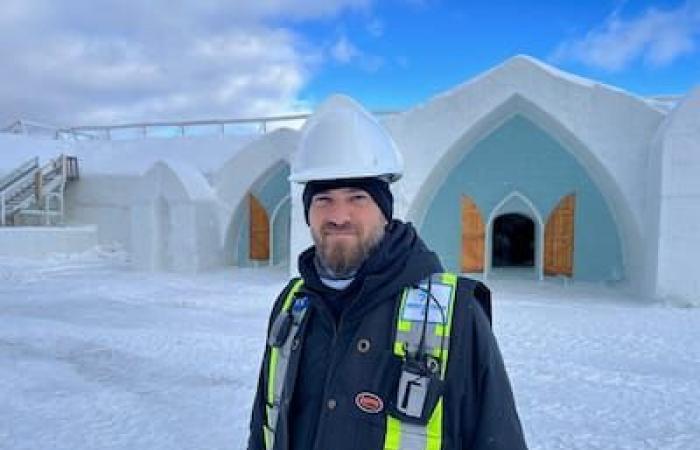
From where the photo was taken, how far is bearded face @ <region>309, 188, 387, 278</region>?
4.83 feet

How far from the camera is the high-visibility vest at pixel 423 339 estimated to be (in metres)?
1.28

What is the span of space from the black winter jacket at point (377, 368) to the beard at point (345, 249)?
0.04 m

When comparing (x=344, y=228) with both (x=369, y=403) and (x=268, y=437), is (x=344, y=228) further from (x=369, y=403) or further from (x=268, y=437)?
(x=268, y=437)

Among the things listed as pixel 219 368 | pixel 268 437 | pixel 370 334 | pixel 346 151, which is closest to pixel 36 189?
pixel 219 368

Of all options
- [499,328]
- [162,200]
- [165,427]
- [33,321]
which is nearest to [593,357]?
[499,328]

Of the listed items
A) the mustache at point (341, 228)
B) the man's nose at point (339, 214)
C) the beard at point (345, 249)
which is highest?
the man's nose at point (339, 214)

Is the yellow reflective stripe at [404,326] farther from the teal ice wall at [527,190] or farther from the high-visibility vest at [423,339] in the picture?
the teal ice wall at [527,190]

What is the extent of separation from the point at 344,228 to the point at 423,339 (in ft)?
1.24

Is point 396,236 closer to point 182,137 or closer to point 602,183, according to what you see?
point 602,183

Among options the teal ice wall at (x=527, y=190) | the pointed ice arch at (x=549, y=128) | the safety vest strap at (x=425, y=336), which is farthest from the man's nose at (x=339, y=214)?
the teal ice wall at (x=527, y=190)

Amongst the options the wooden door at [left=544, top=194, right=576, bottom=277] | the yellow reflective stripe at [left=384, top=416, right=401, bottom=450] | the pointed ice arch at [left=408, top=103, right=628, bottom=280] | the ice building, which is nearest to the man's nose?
the yellow reflective stripe at [left=384, top=416, right=401, bottom=450]

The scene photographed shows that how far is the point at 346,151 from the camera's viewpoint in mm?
1547

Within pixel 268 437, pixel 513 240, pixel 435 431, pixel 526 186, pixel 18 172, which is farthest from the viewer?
pixel 18 172

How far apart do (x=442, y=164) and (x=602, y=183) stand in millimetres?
3642
